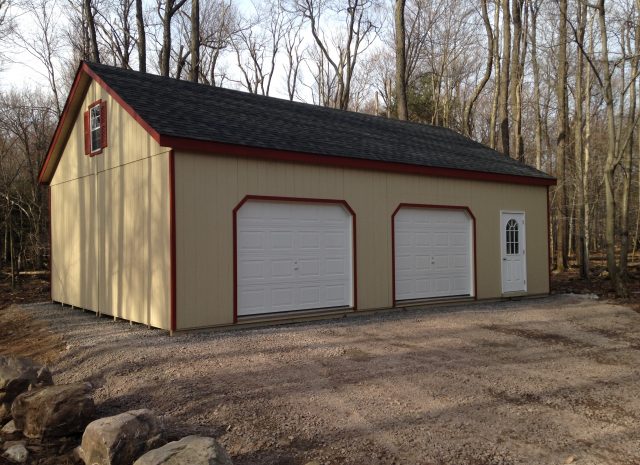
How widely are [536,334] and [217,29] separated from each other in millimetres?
24818

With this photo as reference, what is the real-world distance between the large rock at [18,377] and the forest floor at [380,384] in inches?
22.1

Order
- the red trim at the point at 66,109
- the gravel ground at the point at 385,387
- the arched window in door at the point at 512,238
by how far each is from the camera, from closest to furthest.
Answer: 1. the gravel ground at the point at 385,387
2. the red trim at the point at 66,109
3. the arched window in door at the point at 512,238

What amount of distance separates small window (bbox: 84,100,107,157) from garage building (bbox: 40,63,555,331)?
4 cm

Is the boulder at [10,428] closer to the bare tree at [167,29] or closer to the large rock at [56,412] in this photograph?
the large rock at [56,412]

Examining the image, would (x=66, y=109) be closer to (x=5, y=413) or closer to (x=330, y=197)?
(x=330, y=197)

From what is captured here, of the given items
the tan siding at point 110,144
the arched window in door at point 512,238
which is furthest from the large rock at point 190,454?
the arched window in door at point 512,238

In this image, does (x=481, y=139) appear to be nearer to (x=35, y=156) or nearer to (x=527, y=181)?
(x=527, y=181)

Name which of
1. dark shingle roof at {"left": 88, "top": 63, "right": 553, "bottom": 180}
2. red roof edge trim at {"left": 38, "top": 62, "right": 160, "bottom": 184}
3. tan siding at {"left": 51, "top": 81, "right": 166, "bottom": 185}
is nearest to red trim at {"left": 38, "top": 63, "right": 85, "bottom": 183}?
red roof edge trim at {"left": 38, "top": 62, "right": 160, "bottom": 184}

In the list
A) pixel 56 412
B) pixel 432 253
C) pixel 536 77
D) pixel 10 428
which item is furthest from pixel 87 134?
pixel 536 77

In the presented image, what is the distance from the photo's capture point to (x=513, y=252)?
499 inches

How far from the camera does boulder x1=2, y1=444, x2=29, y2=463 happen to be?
175 inches

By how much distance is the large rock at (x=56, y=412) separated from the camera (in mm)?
4723

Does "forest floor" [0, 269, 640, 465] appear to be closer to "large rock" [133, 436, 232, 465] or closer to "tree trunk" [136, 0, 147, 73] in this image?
"large rock" [133, 436, 232, 465]

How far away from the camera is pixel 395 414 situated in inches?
185
